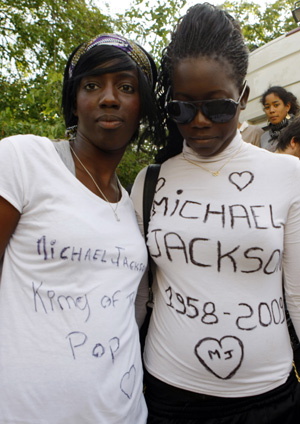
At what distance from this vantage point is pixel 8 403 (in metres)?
1.18

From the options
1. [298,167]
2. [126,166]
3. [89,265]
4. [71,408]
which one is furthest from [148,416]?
[126,166]

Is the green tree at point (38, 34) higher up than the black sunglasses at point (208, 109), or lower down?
higher up

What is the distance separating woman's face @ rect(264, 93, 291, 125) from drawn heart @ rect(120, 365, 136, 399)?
3.49m

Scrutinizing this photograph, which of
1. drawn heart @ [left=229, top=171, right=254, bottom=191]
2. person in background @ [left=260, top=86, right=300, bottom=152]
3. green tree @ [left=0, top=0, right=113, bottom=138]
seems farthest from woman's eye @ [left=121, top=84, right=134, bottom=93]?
green tree @ [left=0, top=0, right=113, bottom=138]

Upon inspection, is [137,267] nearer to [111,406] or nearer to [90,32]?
[111,406]

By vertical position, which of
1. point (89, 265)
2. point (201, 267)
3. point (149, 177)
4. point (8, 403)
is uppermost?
point (149, 177)

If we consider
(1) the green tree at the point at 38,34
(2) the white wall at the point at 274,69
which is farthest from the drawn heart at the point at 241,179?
(1) the green tree at the point at 38,34

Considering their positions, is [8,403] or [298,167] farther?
[298,167]

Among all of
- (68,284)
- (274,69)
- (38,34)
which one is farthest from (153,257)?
(38,34)

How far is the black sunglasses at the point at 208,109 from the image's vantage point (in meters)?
1.51

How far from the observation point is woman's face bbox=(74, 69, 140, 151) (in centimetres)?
157

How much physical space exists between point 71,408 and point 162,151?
1.24m

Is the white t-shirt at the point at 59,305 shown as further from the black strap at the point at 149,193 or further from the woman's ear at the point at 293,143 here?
the woman's ear at the point at 293,143

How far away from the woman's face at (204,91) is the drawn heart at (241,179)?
141 mm
